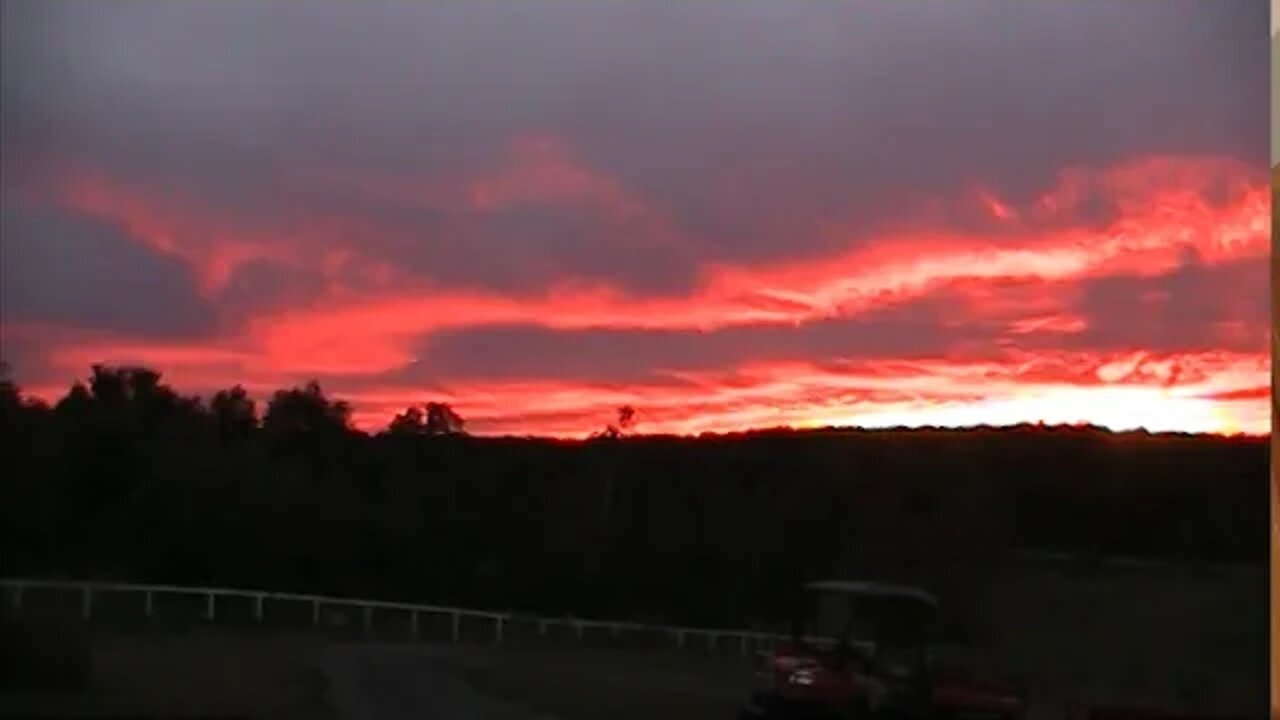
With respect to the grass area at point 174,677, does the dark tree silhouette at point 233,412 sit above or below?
above

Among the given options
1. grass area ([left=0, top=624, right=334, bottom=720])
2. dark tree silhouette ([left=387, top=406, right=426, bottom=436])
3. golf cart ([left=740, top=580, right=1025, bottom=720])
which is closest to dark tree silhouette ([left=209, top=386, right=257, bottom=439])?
dark tree silhouette ([left=387, top=406, right=426, bottom=436])

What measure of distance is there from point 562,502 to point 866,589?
74 cm

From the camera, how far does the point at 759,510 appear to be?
4.91m

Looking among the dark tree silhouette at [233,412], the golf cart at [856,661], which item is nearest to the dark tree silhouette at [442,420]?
the dark tree silhouette at [233,412]

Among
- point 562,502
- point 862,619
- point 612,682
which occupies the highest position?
point 562,502

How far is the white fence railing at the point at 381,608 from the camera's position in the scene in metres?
4.39

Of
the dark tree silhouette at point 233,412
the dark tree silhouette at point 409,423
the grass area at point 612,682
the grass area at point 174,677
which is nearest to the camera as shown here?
the grass area at point 174,677

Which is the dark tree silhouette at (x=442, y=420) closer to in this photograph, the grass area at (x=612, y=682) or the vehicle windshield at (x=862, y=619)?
the grass area at (x=612, y=682)

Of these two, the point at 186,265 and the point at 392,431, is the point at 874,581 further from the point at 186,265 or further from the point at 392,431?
the point at 186,265

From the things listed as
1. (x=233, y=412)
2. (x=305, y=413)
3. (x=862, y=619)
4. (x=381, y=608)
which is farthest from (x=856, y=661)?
(x=233, y=412)

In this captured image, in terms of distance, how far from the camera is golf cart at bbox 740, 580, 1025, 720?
4.88 meters

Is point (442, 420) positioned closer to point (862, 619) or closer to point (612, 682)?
point (612, 682)

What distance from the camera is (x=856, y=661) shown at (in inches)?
193

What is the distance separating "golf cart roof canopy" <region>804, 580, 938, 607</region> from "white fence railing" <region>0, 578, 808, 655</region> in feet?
0.41
